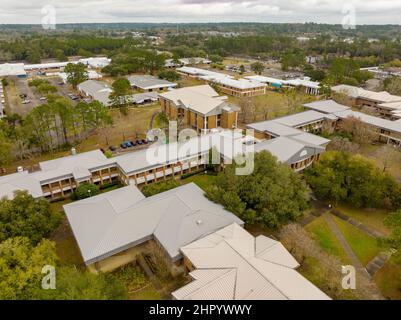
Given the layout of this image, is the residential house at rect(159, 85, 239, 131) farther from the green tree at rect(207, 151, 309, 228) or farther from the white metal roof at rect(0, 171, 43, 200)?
the white metal roof at rect(0, 171, 43, 200)

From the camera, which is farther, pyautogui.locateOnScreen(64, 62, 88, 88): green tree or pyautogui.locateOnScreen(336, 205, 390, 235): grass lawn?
pyautogui.locateOnScreen(64, 62, 88, 88): green tree

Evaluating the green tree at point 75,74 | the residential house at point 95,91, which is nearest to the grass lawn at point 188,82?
the residential house at point 95,91

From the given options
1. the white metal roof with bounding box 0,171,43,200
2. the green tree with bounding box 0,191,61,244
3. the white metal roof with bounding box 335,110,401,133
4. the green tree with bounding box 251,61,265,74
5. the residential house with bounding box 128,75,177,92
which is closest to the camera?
the green tree with bounding box 0,191,61,244

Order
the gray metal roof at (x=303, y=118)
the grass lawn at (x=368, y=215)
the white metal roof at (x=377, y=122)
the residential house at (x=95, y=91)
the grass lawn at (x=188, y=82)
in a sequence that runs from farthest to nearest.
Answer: the grass lawn at (x=188, y=82)
the residential house at (x=95, y=91)
the gray metal roof at (x=303, y=118)
the white metal roof at (x=377, y=122)
the grass lawn at (x=368, y=215)

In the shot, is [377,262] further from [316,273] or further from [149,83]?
[149,83]

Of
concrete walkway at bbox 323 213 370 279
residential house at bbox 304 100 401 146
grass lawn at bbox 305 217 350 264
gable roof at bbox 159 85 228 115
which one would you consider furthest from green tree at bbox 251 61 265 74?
grass lawn at bbox 305 217 350 264

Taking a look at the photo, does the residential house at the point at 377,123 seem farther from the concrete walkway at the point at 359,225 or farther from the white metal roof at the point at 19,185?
the white metal roof at the point at 19,185
